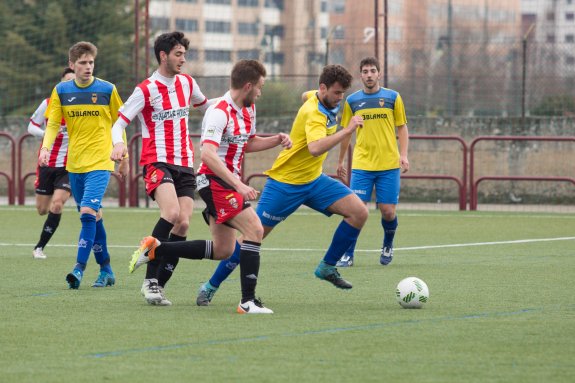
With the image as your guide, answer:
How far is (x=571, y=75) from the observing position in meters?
21.8

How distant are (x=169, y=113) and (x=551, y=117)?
45.5 ft

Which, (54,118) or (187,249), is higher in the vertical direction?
(54,118)

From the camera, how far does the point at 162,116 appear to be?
8.73m

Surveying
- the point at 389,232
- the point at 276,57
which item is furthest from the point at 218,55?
the point at 389,232

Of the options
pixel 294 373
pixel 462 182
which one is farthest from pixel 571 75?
pixel 294 373

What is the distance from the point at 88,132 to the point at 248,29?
1120 inches

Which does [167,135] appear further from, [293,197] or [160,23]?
[160,23]

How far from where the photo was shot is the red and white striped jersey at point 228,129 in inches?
301

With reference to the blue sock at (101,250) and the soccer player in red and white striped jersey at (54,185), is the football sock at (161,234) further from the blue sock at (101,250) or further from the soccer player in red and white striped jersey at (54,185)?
the soccer player in red and white striped jersey at (54,185)

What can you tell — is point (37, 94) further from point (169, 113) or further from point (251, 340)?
point (251, 340)

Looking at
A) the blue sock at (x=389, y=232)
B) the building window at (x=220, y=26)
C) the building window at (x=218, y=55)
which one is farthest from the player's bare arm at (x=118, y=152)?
the building window at (x=220, y=26)

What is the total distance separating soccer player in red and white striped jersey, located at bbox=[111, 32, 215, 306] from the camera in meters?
8.45

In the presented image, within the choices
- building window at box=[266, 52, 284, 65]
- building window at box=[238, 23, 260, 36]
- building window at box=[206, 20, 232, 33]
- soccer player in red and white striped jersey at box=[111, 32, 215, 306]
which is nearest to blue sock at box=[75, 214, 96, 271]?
soccer player in red and white striped jersey at box=[111, 32, 215, 306]

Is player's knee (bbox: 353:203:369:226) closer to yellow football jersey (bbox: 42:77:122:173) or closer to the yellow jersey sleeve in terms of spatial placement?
yellow football jersey (bbox: 42:77:122:173)
